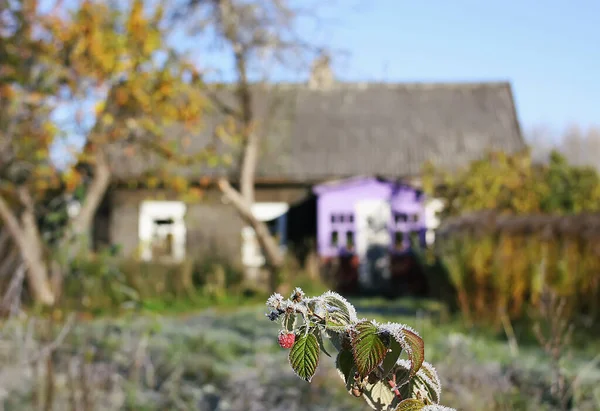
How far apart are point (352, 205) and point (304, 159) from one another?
240cm

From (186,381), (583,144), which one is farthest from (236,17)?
(583,144)

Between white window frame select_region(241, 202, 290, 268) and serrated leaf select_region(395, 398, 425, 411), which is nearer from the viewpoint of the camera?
serrated leaf select_region(395, 398, 425, 411)

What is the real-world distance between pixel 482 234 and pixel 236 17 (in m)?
8.02

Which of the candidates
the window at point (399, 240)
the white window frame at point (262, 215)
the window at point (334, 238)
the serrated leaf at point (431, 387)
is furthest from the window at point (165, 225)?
the serrated leaf at point (431, 387)

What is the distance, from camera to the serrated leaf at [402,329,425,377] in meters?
1.21

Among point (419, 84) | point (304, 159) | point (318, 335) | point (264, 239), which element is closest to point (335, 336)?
point (318, 335)

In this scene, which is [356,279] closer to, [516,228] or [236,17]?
[236,17]

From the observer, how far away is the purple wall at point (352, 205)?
19.4 meters

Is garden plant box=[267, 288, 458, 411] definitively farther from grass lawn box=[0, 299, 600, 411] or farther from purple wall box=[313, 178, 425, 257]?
purple wall box=[313, 178, 425, 257]

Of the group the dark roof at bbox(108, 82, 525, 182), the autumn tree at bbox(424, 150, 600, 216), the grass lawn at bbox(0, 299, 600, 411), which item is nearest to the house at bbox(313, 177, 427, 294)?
the dark roof at bbox(108, 82, 525, 182)

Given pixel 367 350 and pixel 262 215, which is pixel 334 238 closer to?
pixel 262 215

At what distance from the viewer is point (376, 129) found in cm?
2227

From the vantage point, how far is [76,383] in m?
4.83

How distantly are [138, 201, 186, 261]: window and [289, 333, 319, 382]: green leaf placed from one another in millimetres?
19679
